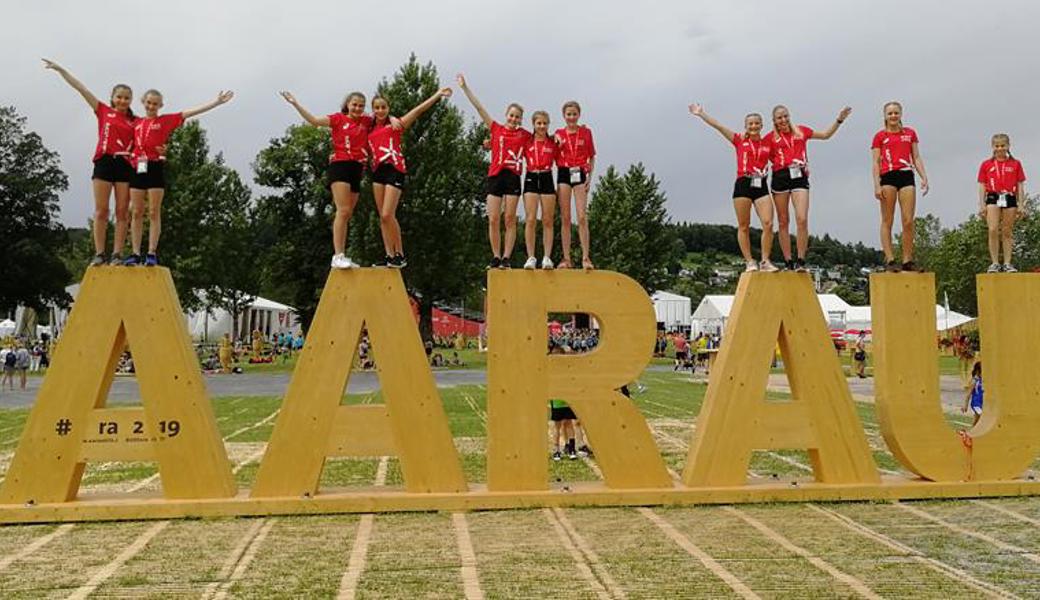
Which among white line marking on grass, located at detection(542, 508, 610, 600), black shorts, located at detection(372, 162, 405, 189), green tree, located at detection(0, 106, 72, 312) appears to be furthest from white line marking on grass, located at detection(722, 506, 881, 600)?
green tree, located at detection(0, 106, 72, 312)

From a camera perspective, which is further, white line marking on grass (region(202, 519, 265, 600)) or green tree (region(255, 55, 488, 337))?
green tree (region(255, 55, 488, 337))

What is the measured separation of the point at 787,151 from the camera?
388 inches

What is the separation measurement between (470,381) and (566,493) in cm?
2273

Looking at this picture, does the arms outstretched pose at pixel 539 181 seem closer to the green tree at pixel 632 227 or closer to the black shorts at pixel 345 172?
the black shorts at pixel 345 172

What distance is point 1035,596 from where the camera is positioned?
18.5 feet

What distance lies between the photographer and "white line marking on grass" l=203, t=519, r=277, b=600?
19.0ft

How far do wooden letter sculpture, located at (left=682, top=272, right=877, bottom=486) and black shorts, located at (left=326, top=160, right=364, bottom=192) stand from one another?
14.2ft

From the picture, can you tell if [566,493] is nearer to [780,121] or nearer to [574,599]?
[574,599]

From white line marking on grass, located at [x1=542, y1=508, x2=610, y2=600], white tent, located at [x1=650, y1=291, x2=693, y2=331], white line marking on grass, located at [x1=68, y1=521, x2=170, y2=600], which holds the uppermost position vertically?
white tent, located at [x1=650, y1=291, x2=693, y2=331]

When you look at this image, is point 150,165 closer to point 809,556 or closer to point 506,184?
point 506,184

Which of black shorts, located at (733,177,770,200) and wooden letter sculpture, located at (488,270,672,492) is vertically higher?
black shorts, located at (733,177,770,200)

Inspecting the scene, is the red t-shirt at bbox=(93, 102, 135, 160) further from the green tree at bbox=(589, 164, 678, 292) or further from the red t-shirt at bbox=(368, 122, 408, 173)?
the green tree at bbox=(589, 164, 678, 292)

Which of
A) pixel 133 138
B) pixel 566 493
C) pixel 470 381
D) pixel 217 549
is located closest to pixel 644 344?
pixel 566 493

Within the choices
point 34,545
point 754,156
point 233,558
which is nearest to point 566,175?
point 754,156
